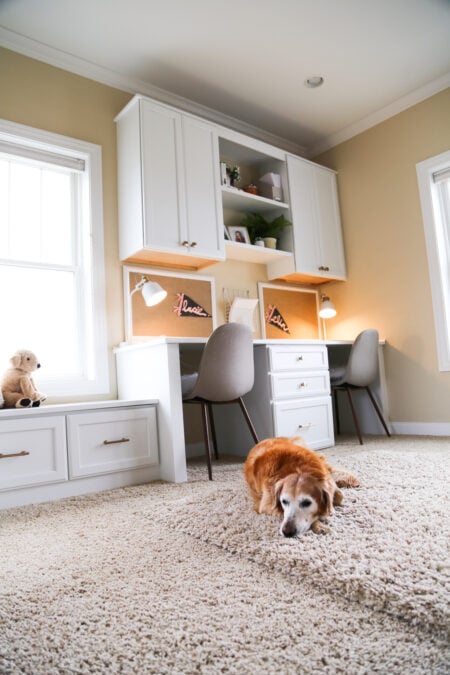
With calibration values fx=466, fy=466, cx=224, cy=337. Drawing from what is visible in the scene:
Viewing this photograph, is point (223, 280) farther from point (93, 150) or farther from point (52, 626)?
point (52, 626)

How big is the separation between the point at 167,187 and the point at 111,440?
170 centimetres

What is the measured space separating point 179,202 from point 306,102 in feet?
4.92

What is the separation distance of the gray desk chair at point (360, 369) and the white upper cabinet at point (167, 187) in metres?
1.17

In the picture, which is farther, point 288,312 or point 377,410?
point 288,312

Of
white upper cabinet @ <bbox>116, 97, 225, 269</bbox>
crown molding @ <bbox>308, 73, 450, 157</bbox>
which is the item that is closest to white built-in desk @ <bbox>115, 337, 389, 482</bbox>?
white upper cabinet @ <bbox>116, 97, 225, 269</bbox>

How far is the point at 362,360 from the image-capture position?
333cm

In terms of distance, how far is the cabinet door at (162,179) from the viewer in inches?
117

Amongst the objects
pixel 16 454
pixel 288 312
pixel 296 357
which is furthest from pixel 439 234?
pixel 16 454

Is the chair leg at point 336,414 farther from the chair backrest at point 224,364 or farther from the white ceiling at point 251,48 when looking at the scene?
the white ceiling at point 251,48

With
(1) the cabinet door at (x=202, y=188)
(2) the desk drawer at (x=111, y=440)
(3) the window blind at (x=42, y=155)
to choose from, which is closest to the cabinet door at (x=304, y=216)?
(1) the cabinet door at (x=202, y=188)

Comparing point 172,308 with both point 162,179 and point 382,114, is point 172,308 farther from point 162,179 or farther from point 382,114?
point 382,114

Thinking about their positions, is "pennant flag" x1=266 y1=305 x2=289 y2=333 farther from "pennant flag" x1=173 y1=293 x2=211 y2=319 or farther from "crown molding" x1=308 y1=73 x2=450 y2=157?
"crown molding" x1=308 y1=73 x2=450 y2=157

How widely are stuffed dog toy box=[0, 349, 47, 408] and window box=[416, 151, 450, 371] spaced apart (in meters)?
2.82

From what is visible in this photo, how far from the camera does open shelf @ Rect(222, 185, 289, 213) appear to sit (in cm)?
352
